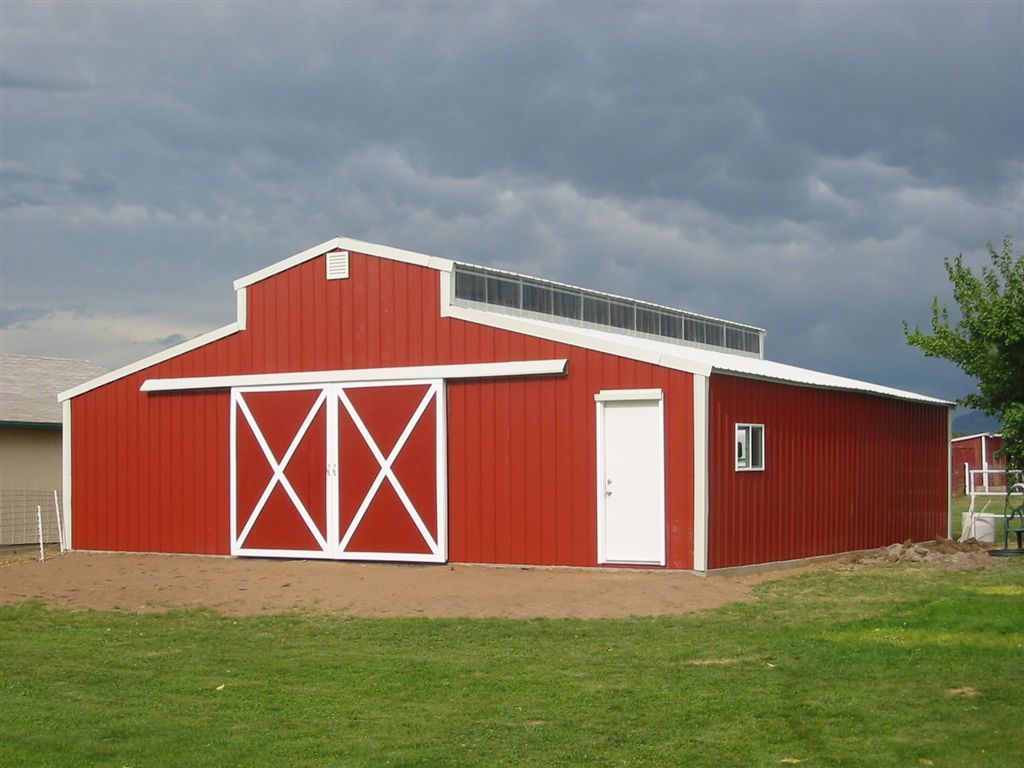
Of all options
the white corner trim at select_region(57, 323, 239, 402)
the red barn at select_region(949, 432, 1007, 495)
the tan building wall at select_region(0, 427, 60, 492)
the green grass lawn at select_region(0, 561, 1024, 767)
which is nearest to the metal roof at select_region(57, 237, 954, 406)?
the white corner trim at select_region(57, 323, 239, 402)

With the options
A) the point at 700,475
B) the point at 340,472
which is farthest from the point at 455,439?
the point at 700,475

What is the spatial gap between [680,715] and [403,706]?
2122mm

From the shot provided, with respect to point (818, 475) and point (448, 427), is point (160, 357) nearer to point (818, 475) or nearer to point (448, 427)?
point (448, 427)

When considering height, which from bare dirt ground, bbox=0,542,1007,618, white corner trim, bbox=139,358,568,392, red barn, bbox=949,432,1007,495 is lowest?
bare dirt ground, bbox=0,542,1007,618

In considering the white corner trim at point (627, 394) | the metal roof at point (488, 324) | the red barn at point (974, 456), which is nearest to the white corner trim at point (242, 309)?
the metal roof at point (488, 324)

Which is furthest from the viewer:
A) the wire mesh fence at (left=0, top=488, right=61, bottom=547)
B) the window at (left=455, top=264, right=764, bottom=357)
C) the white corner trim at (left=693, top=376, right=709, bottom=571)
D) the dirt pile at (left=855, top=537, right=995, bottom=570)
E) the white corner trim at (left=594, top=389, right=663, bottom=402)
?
the wire mesh fence at (left=0, top=488, right=61, bottom=547)

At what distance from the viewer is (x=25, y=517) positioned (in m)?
27.1

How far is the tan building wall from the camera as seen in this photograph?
89.1 ft

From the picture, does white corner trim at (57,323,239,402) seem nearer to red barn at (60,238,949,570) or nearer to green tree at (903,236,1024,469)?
red barn at (60,238,949,570)

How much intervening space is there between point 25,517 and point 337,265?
11349 millimetres

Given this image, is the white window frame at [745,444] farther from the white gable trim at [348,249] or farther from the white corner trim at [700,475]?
the white gable trim at [348,249]

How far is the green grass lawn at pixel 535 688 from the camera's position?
8.04 m

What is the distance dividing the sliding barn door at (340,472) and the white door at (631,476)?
8.99 feet

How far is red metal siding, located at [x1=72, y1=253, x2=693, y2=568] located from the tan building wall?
4893mm
